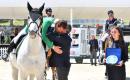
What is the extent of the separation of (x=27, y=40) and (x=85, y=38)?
20.7 meters

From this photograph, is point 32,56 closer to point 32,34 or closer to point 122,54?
point 32,34

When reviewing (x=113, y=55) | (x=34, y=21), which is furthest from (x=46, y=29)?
(x=113, y=55)

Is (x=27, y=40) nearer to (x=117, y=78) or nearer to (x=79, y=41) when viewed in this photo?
(x=117, y=78)

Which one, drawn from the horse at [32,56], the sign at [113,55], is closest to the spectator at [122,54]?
the sign at [113,55]

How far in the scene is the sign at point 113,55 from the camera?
8.67 metres

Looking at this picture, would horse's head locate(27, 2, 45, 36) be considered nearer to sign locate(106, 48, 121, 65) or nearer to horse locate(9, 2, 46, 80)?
horse locate(9, 2, 46, 80)

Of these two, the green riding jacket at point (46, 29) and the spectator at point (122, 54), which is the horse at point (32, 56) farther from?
the spectator at point (122, 54)

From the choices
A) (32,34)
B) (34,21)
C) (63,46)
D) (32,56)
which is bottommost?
(32,56)

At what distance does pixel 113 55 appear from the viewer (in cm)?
870

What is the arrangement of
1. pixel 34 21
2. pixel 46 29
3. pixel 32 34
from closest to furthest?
pixel 32 34, pixel 34 21, pixel 46 29

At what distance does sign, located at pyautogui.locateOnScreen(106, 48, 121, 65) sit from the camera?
8672 millimetres

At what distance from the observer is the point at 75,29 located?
29.4 meters

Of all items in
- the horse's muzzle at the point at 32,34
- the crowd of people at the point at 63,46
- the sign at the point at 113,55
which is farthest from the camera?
the sign at the point at 113,55
